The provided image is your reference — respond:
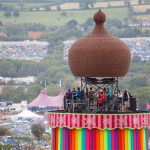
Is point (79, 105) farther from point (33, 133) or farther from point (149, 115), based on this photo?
point (33, 133)

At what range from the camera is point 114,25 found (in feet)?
593

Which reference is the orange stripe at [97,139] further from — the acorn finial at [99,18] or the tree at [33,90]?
the tree at [33,90]

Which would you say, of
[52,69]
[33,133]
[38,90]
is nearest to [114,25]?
[52,69]

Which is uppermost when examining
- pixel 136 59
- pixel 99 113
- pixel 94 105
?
pixel 136 59

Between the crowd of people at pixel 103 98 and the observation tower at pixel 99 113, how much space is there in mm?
13

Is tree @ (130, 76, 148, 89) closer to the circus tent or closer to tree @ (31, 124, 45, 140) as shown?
the circus tent

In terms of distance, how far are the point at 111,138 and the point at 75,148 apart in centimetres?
39

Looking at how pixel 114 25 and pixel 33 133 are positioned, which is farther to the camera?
pixel 114 25

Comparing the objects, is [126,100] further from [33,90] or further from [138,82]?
[33,90]

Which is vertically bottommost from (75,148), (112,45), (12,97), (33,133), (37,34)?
(75,148)

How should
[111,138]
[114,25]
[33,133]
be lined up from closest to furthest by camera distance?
[111,138] < [33,133] < [114,25]

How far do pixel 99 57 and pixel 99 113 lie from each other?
1.95ft

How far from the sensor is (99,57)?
13.6 metres

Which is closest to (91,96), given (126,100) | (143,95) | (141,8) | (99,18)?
(126,100)
